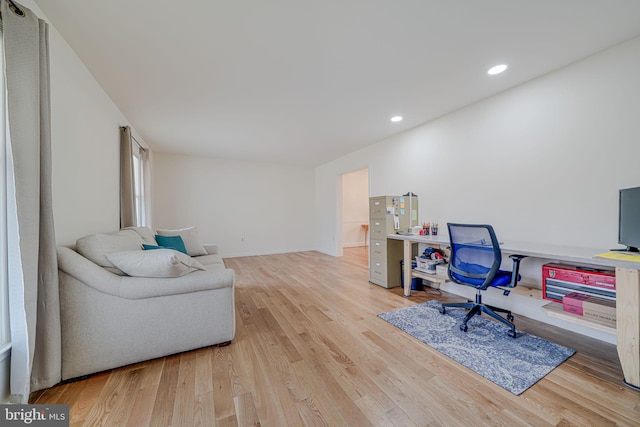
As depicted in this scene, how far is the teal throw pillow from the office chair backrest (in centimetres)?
321

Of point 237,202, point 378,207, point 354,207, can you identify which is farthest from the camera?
point 354,207

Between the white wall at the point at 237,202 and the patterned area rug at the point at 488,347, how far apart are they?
4351 millimetres

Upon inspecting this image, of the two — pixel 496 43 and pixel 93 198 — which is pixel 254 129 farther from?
pixel 496 43

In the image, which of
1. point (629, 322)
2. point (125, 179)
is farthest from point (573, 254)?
point (125, 179)

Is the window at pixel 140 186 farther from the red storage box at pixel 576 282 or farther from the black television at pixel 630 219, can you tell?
the black television at pixel 630 219

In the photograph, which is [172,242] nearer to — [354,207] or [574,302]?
[574,302]

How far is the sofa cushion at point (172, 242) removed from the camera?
3.00 metres

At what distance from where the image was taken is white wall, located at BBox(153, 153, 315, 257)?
525 centimetres

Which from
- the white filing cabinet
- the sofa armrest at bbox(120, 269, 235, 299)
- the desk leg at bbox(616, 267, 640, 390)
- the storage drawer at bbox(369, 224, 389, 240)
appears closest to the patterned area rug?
the desk leg at bbox(616, 267, 640, 390)

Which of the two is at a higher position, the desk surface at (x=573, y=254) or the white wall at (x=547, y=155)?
the white wall at (x=547, y=155)

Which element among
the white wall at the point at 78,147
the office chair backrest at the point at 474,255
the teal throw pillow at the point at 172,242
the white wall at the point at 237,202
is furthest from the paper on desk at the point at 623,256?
the white wall at the point at 237,202

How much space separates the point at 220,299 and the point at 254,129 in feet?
8.91

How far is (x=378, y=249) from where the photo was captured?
350cm

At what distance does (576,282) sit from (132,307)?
330 centimetres
